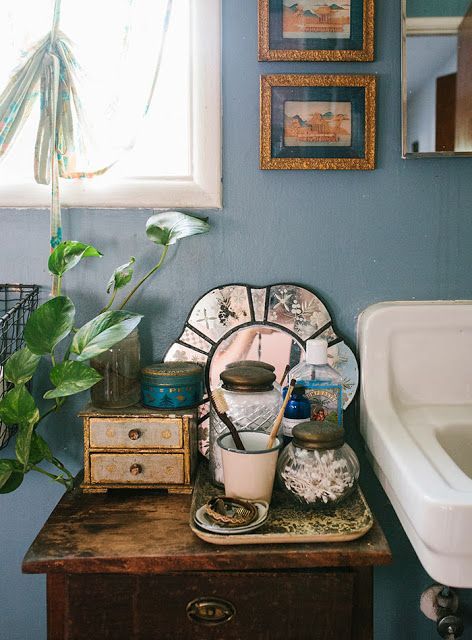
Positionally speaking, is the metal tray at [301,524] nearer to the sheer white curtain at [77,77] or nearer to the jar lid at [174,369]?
the jar lid at [174,369]

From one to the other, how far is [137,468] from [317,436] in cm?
37

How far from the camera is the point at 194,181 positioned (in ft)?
4.57

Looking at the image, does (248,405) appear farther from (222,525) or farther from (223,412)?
(222,525)

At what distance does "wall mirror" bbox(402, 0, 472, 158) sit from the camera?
1.36 m

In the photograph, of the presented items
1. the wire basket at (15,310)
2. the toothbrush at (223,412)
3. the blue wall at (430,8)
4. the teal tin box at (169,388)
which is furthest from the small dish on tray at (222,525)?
the blue wall at (430,8)

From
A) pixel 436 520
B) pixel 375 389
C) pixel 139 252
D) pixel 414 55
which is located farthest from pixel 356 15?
pixel 436 520

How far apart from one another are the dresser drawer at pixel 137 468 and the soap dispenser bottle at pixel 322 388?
284mm

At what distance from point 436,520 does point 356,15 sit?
1.02 m

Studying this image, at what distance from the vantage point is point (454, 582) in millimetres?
938

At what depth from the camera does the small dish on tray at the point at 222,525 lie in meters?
1.03

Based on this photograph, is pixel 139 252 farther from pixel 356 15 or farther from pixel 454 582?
pixel 454 582

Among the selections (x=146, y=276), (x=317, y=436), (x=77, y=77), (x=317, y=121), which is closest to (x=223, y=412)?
(x=317, y=436)

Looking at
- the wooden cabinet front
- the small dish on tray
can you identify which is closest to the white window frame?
the small dish on tray

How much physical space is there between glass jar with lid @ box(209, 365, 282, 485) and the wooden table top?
0.56 feet
